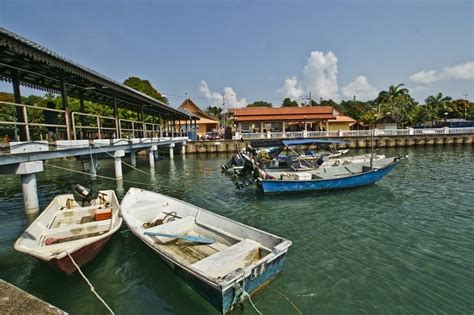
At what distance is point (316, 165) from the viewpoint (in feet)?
44.1

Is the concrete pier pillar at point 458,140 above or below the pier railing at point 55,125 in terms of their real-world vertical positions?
below

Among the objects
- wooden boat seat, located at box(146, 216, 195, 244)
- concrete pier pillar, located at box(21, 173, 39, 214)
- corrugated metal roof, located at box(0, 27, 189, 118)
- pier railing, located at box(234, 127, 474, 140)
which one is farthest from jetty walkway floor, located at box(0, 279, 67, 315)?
pier railing, located at box(234, 127, 474, 140)

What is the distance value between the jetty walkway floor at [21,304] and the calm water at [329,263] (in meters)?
2.05

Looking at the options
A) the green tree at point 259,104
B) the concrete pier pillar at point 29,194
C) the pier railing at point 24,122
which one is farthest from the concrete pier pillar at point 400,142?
the green tree at point 259,104

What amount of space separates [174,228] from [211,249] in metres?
1.18

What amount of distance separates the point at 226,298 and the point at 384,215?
6.85 metres

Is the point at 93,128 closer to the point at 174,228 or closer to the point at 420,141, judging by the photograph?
the point at 174,228

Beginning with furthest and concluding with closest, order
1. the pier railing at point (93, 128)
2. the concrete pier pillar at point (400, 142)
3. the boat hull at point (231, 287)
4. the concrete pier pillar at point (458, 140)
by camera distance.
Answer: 1. the concrete pier pillar at point (400, 142)
2. the concrete pier pillar at point (458, 140)
3. the pier railing at point (93, 128)
4. the boat hull at point (231, 287)

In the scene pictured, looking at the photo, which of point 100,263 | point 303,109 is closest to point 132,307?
point 100,263

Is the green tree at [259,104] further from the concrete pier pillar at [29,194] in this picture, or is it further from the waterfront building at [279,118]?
the concrete pier pillar at [29,194]

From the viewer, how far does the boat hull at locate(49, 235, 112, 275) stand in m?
4.25

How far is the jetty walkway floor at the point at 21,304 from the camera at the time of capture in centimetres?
222

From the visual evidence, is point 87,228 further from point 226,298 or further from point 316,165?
point 316,165

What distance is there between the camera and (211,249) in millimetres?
5168
